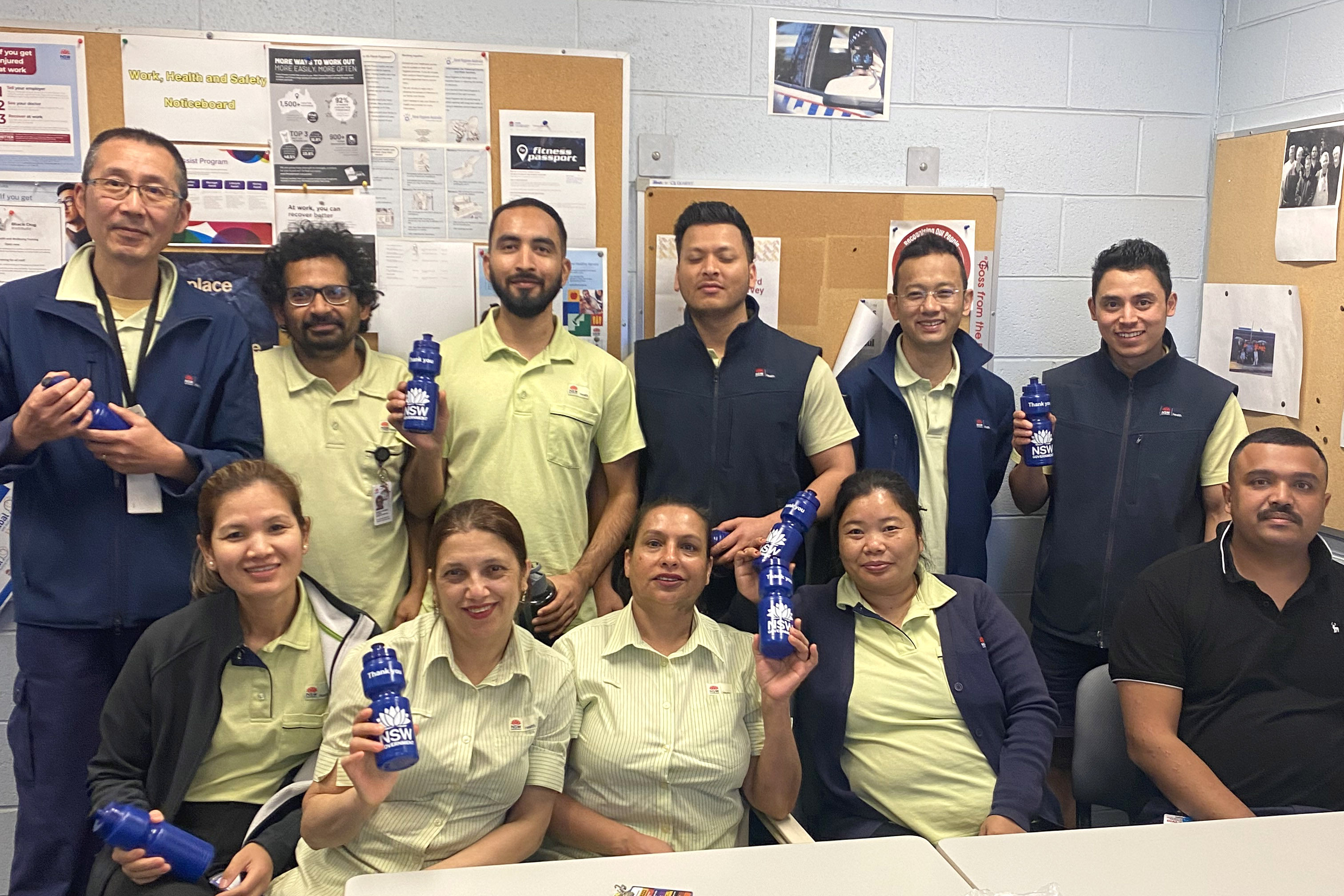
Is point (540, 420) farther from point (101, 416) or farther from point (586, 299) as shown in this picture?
point (101, 416)

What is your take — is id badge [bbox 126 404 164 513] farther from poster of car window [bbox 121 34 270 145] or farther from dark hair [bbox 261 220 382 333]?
poster of car window [bbox 121 34 270 145]

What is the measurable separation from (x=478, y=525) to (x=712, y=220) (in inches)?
44.5

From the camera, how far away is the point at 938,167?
3.17 m

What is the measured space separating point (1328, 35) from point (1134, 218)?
2.29 feet

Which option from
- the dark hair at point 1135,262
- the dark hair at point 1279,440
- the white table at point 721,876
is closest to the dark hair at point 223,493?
the white table at point 721,876

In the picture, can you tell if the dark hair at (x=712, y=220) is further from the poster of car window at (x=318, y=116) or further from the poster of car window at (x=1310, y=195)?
the poster of car window at (x=1310, y=195)

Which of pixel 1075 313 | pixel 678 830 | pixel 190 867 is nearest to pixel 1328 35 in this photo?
pixel 1075 313

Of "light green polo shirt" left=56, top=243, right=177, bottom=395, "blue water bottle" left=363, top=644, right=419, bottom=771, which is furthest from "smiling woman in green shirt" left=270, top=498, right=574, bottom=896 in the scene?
"light green polo shirt" left=56, top=243, right=177, bottom=395

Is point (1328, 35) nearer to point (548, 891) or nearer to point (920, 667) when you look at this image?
point (920, 667)

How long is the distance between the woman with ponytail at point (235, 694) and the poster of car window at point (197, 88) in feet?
4.00

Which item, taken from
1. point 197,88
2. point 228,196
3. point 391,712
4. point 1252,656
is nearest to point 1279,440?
point 1252,656

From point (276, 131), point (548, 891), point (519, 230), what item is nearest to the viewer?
point (548, 891)

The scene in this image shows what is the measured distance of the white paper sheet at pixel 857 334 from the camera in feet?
10.3

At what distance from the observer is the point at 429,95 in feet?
9.43
